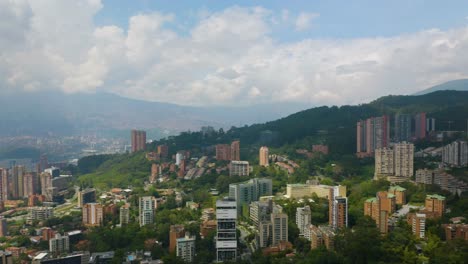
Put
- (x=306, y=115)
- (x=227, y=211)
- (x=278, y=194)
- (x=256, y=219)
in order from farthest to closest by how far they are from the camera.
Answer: (x=306, y=115) → (x=278, y=194) → (x=256, y=219) → (x=227, y=211)

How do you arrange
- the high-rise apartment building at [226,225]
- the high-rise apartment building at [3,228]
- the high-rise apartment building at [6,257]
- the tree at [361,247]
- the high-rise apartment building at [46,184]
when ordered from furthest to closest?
1. the high-rise apartment building at [46,184]
2. the high-rise apartment building at [3,228]
3. the high-rise apartment building at [226,225]
4. the high-rise apartment building at [6,257]
5. the tree at [361,247]

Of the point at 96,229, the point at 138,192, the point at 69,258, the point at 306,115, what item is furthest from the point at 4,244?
the point at 306,115

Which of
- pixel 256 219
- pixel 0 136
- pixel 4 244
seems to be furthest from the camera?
pixel 0 136

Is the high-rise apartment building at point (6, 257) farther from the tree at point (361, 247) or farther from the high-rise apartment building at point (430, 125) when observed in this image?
the high-rise apartment building at point (430, 125)

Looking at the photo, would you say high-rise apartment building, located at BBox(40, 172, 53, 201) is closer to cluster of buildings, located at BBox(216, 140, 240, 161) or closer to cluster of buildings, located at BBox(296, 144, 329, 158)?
cluster of buildings, located at BBox(216, 140, 240, 161)

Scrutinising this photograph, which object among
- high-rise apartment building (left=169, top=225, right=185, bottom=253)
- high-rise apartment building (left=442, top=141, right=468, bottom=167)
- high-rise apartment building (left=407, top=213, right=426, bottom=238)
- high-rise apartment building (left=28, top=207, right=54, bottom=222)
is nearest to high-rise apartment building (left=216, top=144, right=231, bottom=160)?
high-rise apartment building (left=28, top=207, right=54, bottom=222)

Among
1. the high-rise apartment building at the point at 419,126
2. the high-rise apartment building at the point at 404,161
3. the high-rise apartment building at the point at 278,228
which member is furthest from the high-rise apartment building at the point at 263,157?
the high-rise apartment building at the point at 278,228

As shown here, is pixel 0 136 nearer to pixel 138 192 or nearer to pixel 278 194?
pixel 138 192
